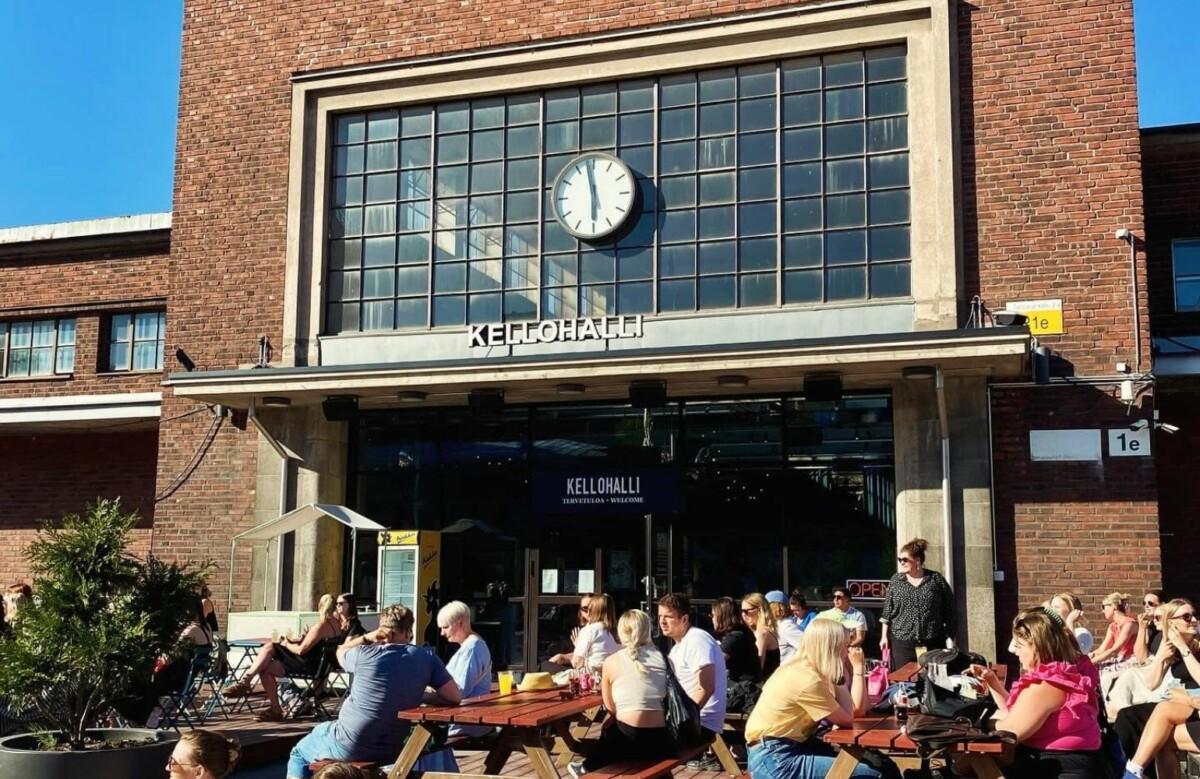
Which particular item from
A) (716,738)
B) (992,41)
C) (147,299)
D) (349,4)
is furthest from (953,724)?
(147,299)

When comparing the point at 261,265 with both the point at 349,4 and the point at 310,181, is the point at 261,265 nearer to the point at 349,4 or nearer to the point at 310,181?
the point at 310,181

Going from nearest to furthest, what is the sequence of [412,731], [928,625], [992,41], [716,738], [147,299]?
[412,731], [716,738], [928,625], [992,41], [147,299]

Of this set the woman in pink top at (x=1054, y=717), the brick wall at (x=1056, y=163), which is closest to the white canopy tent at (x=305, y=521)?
the brick wall at (x=1056, y=163)

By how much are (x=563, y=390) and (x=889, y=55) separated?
5.82 meters

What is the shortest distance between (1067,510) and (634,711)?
27.3ft

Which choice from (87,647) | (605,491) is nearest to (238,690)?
(605,491)

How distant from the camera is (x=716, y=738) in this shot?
8062 mm

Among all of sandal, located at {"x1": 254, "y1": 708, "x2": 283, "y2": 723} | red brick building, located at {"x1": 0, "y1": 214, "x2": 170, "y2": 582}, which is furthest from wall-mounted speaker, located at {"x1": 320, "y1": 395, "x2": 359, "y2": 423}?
red brick building, located at {"x1": 0, "y1": 214, "x2": 170, "y2": 582}

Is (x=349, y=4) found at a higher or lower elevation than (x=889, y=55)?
higher

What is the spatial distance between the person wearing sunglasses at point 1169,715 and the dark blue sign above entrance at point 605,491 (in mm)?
7162

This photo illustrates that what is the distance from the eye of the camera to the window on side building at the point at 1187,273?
15062 mm

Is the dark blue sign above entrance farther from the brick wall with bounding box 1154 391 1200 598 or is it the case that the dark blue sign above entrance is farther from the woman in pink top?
the woman in pink top

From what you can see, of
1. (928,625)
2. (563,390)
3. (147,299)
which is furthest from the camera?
(147,299)

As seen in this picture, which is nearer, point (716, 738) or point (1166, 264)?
point (716, 738)
